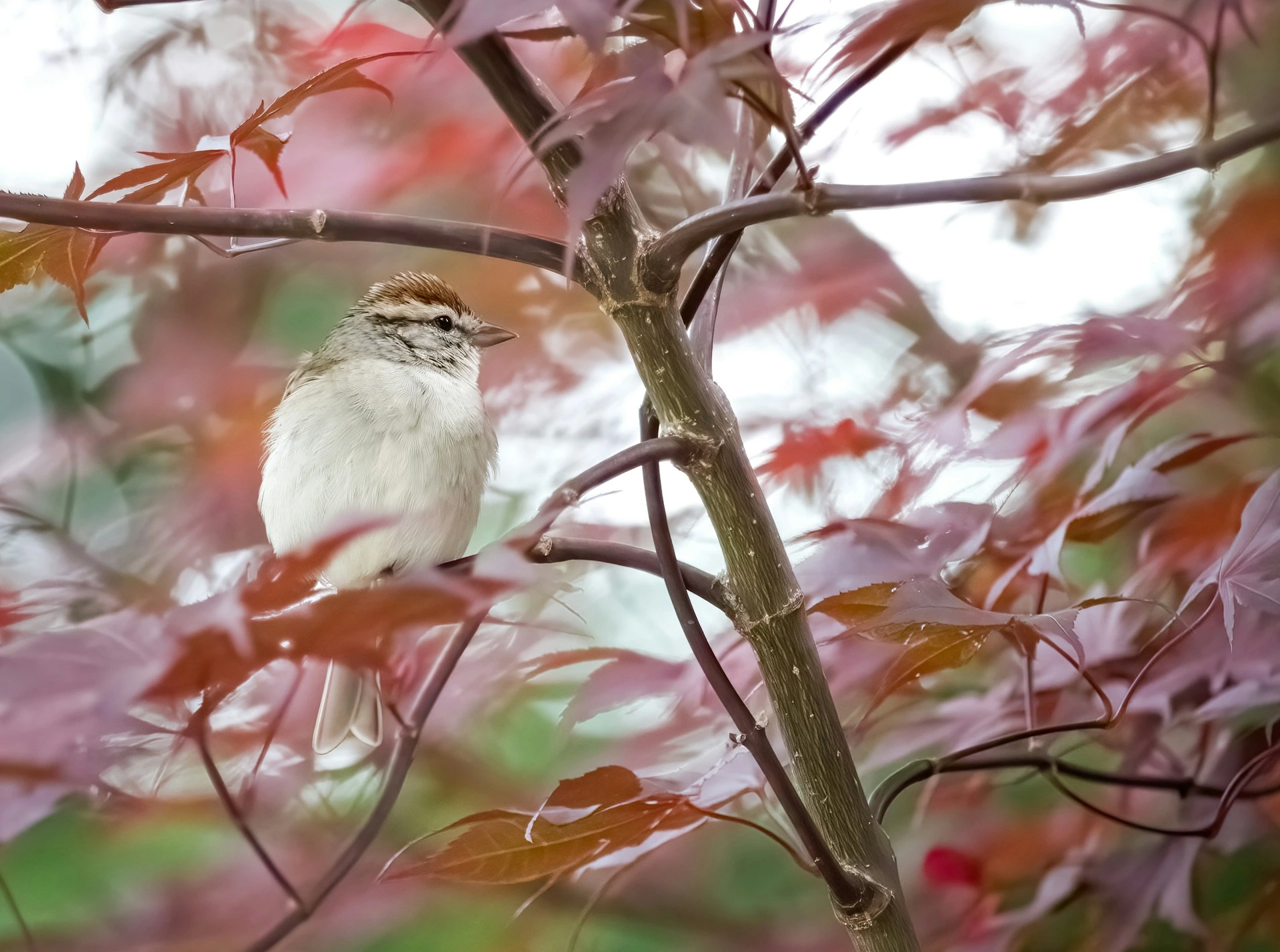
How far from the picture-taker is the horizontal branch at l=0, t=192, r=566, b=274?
18.6 inches

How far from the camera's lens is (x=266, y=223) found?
1.56 feet

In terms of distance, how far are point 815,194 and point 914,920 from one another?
0.81m

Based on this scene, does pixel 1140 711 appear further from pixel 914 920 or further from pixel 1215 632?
pixel 914 920

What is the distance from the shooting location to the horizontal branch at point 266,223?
18.6 inches

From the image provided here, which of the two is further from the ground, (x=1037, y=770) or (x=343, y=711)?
(x=343, y=711)

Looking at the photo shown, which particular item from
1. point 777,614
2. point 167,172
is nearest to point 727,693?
point 777,614

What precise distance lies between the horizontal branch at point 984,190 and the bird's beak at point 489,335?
0.74m

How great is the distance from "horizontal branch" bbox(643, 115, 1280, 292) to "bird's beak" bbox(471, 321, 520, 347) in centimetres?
74

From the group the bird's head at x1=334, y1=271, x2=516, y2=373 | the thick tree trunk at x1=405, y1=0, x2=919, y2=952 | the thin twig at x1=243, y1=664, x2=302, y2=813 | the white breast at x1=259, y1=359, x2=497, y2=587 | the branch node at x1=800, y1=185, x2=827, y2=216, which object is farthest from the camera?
the bird's head at x1=334, y1=271, x2=516, y2=373

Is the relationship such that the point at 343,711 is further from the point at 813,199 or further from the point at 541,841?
the point at 813,199

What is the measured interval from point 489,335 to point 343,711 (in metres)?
0.42

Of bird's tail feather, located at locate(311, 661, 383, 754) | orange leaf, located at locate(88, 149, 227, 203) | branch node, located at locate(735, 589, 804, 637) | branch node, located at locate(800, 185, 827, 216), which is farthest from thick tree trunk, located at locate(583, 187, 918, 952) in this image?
bird's tail feather, located at locate(311, 661, 383, 754)

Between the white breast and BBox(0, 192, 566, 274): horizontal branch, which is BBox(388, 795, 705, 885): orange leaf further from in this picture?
the white breast

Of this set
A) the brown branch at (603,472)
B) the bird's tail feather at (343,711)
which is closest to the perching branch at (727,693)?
the brown branch at (603,472)
